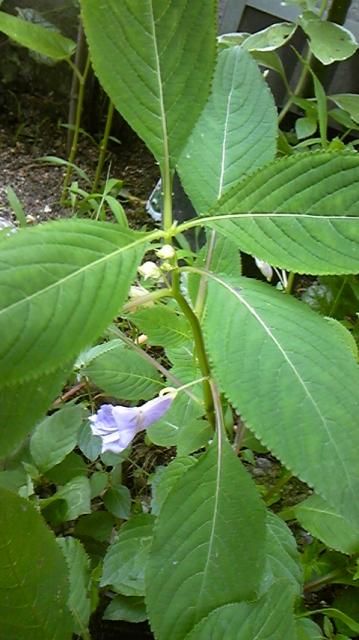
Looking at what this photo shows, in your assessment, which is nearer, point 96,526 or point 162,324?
point 162,324

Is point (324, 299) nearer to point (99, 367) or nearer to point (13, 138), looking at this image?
point (99, 367)

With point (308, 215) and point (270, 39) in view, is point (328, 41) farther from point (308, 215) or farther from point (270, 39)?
point (308, 215)

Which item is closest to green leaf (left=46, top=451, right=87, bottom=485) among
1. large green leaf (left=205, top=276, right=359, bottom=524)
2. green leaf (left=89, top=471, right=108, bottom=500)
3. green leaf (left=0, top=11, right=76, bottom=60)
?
green leaf (left=89, top=471, right=108, bottom=500)

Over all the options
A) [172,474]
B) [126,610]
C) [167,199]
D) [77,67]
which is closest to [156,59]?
[167,199]

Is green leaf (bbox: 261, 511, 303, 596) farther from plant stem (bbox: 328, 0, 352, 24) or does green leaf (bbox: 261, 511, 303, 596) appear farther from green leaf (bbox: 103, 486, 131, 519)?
plant stem (bbox: 328, 0, 352, 24)

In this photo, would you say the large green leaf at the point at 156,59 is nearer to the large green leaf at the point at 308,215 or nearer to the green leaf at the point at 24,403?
the large green leaf at the point at 308,215

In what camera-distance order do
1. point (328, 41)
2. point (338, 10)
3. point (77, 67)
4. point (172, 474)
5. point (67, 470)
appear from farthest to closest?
point (77, 67) < point (338, 10) < point (328, 41) < point (67, 470) < point (172, 474)

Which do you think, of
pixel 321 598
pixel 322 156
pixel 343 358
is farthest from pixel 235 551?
pixel 321 598
